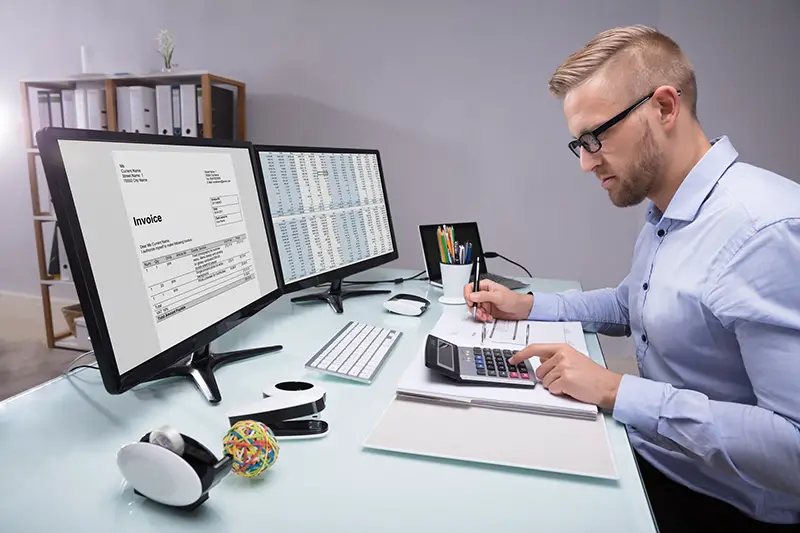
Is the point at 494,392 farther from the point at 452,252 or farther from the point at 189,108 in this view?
the point at 189,108

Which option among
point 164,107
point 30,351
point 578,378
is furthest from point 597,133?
point 30,351

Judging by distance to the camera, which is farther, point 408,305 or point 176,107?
point 176,107

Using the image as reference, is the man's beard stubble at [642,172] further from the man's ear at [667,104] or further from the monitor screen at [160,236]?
the monitor screen at [160,236]

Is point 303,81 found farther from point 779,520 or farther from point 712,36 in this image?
point 779,520

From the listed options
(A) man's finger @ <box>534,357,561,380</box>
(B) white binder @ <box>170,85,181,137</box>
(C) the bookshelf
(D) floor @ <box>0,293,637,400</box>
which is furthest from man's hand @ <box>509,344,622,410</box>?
(B) white binder @ <box>170,85,181,137</box>

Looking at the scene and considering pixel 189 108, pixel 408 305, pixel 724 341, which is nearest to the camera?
pixel 724 341

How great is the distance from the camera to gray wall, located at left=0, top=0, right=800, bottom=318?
204 centimetres

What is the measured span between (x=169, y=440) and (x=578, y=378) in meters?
0.54

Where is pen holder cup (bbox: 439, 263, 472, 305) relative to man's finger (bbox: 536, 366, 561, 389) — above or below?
above

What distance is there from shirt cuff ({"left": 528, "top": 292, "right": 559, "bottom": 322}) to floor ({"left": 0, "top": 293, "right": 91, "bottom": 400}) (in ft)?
7.23

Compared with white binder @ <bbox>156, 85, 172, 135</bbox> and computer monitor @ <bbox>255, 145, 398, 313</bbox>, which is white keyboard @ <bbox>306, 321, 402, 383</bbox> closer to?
computer monitor @ <bbox>255, 145, 398, 313</bbox>

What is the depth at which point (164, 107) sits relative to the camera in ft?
8.13

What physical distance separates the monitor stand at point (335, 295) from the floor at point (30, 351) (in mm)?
1074

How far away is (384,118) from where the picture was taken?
2.48 metres
